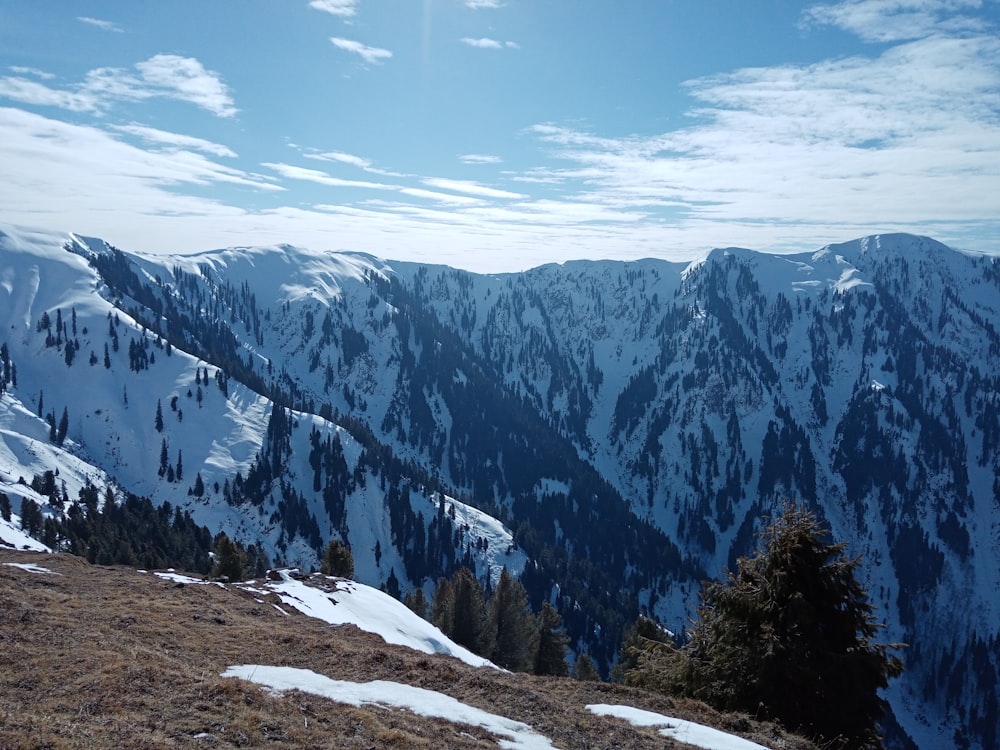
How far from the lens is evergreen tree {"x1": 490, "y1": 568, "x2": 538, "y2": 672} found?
204 feet

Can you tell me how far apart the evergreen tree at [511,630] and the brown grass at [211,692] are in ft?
124

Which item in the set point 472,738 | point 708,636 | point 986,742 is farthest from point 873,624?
point 986,742

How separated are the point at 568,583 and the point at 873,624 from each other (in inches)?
6465

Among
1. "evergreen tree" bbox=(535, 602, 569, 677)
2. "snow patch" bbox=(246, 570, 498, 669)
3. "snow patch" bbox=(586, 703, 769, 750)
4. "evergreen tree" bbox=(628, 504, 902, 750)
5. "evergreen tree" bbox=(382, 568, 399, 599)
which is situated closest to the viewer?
"snow patch" bbox=(586, 703, 769, 750)

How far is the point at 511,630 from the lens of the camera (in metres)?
63.4

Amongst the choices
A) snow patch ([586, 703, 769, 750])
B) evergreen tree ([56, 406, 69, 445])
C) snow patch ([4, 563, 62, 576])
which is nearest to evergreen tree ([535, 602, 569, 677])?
snow patch ([4, 563, 62, 576])

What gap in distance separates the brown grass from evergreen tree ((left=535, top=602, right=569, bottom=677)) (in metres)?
39.2

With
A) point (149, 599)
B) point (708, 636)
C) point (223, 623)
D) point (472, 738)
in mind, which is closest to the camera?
point (472, 738)

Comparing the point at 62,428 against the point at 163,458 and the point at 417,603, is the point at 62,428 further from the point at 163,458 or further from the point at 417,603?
the point at 417,603

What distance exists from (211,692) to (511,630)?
5180 centimetres

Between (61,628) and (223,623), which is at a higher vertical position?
(61,628)

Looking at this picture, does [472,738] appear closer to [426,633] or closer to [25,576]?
[25,576]

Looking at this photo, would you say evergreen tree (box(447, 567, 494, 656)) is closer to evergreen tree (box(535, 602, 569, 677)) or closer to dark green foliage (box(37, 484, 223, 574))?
evergreen tree (box(535, 602, 569, 677))

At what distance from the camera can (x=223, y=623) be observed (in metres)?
27.5
